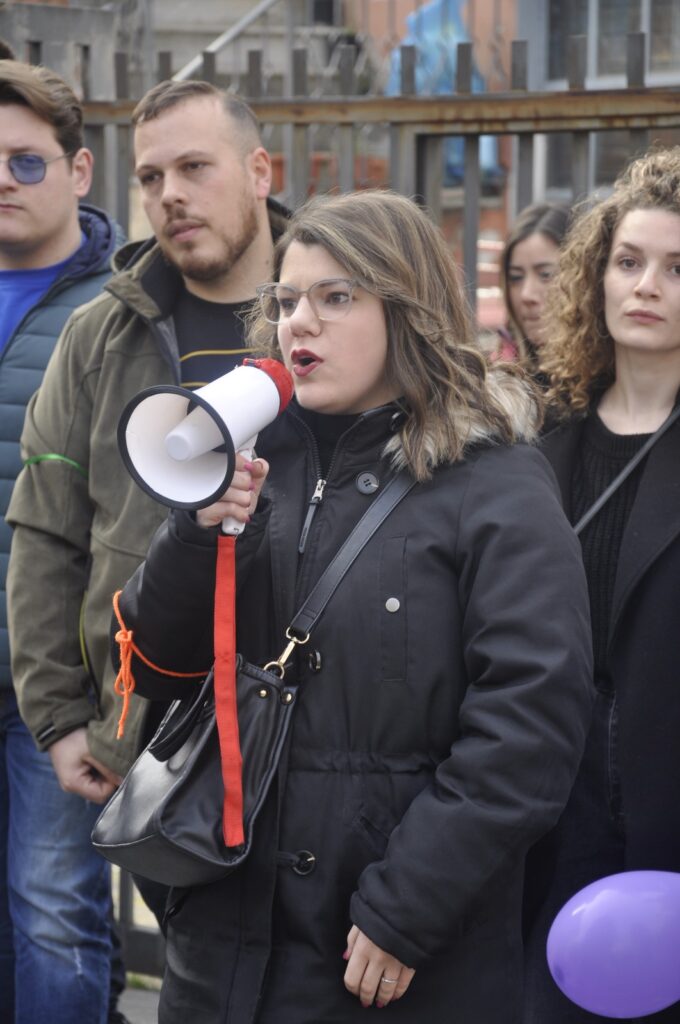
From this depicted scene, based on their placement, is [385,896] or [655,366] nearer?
[385,896]

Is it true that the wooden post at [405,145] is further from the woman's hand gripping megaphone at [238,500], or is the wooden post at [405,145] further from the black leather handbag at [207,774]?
the woman's hand gripping megaphone at [238,500]

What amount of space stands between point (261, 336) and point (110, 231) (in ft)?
4.69

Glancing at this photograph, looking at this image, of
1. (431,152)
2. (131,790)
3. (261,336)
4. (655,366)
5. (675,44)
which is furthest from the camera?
(675,44)

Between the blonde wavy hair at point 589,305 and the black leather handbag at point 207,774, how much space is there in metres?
0.90

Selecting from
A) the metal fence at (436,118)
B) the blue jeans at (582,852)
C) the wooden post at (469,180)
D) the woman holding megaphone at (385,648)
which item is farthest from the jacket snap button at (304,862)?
the wooden post at (469,180)

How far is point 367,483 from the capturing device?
2.42 m

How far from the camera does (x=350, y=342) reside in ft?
7.90

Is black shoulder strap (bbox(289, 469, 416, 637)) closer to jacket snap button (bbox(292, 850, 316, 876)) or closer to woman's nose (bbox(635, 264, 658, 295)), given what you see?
jacket snap button (bbox(292, 850, 316, 876))

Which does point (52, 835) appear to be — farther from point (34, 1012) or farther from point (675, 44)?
point (675, 44)

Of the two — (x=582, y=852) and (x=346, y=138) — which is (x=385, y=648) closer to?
(x=582, y=852)

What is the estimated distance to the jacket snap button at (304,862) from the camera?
230 cm

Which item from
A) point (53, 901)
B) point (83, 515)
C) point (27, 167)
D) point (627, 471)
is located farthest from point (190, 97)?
point (53, 901)

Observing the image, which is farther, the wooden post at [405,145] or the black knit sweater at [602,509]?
the wooden post at [405,145]

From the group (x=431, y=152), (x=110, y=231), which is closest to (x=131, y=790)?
(x=110, y=231)
